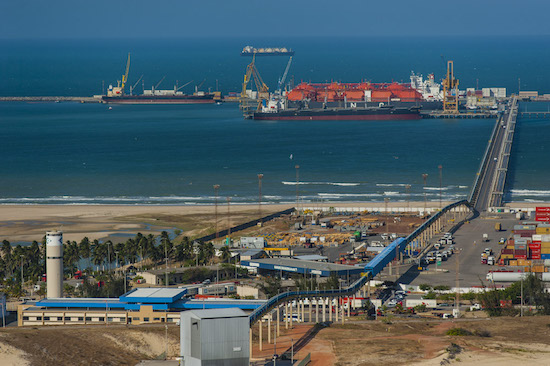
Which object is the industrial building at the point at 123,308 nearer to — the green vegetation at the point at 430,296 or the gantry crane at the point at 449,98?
the green vegetation at the point at 430,296

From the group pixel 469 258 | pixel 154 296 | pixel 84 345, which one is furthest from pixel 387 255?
pixel 84 345

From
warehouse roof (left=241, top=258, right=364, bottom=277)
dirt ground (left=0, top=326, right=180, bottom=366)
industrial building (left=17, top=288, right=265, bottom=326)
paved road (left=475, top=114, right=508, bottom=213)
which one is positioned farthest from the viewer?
paved road (left=475, top=114, right=508, bottom=213)

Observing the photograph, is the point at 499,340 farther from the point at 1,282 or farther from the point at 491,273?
the point at 1,282

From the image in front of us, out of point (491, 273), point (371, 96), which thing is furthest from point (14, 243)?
point (371, 96)

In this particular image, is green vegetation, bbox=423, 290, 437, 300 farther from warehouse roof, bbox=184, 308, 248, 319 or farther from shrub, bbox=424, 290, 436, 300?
warehouse roof, bbox=184, 308, 248, 319

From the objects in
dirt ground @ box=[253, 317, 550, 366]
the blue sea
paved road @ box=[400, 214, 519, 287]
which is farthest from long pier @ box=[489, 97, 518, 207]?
dirt ground @ box=[253, 317, 550, 366]
